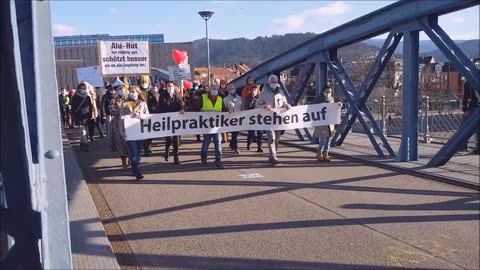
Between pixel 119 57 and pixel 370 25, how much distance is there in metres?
6.83

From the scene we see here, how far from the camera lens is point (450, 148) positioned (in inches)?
367

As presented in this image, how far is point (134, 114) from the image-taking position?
32.2 feet

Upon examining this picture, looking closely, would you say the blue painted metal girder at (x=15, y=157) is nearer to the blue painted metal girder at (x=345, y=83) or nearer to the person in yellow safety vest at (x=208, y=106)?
the person in yellow safety vest at (x=208, y=106)

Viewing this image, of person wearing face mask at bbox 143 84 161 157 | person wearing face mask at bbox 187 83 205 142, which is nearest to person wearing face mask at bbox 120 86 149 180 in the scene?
person wearing face mask at bbox 187 83 205 142

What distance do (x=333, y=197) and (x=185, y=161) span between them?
4726 mm

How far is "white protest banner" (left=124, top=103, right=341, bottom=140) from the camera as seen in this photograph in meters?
10.2

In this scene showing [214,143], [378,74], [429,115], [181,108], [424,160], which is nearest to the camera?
→ [424,160]

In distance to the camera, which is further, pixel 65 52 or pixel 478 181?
pixel 65 52

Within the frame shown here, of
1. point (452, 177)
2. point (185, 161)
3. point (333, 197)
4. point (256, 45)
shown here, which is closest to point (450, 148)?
point (452, 177)

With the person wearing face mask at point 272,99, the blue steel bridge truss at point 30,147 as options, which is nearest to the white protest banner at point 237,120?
the person wearing face mask at point 272,99

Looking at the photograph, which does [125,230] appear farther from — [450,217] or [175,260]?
[450,217]

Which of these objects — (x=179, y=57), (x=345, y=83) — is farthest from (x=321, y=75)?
(x=179, y=57)

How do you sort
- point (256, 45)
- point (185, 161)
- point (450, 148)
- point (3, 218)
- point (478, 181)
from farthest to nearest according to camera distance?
1. point (256, 45)
2. point (185, 161)
3. point (450, 148)
4. point (478, 181)
5. point (3, 218)

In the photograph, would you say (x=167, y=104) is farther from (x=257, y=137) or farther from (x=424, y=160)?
(x=424, y=160)
